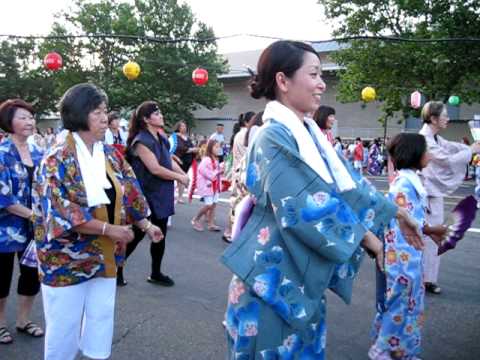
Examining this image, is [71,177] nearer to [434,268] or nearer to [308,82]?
[308,82]

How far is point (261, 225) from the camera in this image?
1.65 meters

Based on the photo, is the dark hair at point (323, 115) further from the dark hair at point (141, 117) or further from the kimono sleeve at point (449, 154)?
the dark hair at point (141, 117)

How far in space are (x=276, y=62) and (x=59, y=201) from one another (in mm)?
1239

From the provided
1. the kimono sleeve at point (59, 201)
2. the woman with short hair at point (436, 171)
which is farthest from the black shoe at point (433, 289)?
the kimono sleeve at point (59, 201)

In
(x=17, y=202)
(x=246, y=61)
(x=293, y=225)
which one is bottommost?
(x=17, y=202)

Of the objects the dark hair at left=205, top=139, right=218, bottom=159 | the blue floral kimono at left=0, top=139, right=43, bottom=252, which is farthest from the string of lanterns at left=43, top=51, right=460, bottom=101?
the blue floral kimono at left=0, top=139, right=43, bottom=252

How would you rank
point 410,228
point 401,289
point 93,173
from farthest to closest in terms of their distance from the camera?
1. point 401,289
2. point 93,173
3. point 410,228

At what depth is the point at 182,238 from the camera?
6414mm

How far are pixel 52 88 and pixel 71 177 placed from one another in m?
39.0

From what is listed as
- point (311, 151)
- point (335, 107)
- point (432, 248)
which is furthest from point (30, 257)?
point (335, 107)

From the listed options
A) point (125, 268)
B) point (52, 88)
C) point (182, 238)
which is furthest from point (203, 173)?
point (52, 88)

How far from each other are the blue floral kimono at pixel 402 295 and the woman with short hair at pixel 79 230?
1753 mm

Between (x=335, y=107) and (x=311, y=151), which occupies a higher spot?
(x=311, y=151)

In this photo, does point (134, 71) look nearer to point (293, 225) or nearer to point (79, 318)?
point (79, 318)
